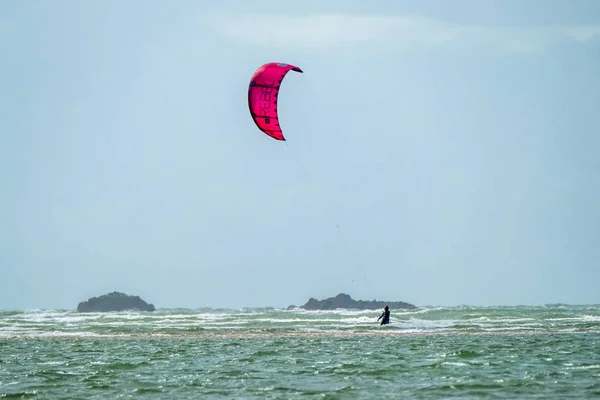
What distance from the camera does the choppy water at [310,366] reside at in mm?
18484

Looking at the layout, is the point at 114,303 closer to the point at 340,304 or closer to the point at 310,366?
the point at 340,304

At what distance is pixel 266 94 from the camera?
30.3m

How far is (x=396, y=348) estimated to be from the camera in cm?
2809

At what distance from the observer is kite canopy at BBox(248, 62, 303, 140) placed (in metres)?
30.0

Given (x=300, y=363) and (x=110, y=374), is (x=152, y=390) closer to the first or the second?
(x=110, y=374)

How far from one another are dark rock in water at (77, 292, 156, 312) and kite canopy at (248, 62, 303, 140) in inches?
4430

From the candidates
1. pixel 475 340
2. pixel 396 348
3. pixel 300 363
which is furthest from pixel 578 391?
pixel 475 340

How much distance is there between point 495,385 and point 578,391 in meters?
1.71

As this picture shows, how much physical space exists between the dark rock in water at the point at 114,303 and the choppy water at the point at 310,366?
106 meters

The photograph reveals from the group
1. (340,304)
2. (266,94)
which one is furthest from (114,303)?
(266,94)

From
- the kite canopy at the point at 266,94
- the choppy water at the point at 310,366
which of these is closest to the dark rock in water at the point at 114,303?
the choppy water at the point at 310,366

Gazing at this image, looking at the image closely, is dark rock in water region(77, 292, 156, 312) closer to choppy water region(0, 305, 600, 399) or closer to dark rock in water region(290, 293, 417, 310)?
dark rock in water region(290, 293, 417, 310)

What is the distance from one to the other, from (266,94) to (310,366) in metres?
10.8

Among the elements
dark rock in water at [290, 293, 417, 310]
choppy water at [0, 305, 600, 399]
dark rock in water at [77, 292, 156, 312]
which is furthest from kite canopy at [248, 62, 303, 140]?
dark rock in water at [77, 292, 156, 312]
